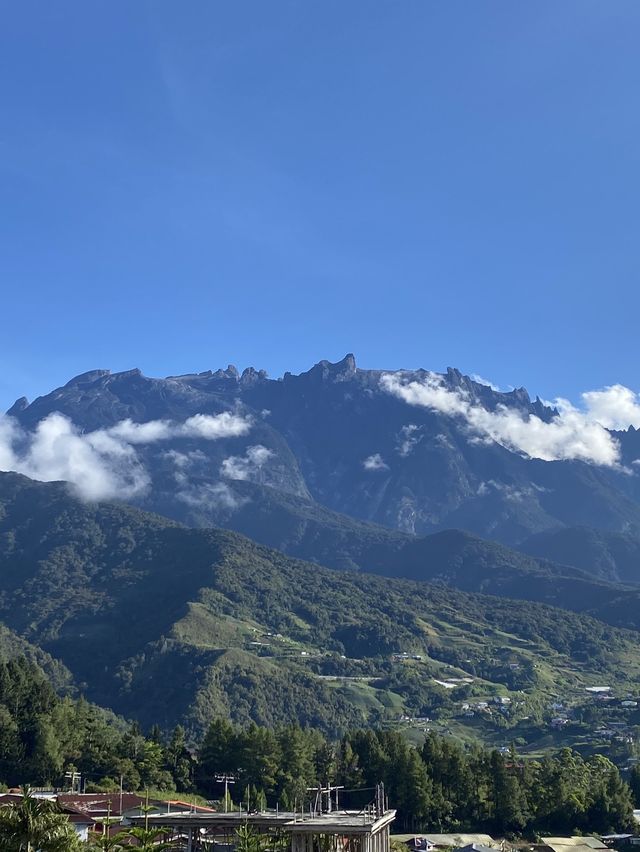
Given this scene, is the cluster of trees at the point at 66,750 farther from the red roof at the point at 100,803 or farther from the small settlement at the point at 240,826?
the small settlement at the point at 240,826

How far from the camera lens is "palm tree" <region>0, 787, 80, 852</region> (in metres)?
32.3

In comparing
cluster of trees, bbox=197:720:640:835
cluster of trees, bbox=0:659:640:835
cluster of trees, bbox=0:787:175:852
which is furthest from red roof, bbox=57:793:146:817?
cluster of trees, bbox=0:787:175:852

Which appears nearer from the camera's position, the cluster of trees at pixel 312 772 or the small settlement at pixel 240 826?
the small settlement at pixel 240 826

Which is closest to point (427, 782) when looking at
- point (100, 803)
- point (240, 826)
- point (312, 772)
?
point (312, 772)

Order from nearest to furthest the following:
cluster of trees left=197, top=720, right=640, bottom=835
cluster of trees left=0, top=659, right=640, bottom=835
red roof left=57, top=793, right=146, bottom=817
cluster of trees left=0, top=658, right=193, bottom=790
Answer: red roof left=57, top=793, right=146, bottom=817 → cluster of trees left=0, top=658, right=193, bottom=790 → cluster of trees left=0, top=659, right=640, bottom=835 → cluster of trees left=197, top=720, right=640, bottom=835

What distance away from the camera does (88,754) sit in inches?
3851

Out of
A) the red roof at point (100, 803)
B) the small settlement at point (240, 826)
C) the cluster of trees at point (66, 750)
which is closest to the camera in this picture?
the small settlement at point (240, 826)

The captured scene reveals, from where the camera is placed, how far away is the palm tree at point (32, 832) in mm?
32344

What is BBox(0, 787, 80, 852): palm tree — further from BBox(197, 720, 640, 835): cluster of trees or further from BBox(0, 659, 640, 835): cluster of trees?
BBox(197, 720, 640, 835): cluster of trees

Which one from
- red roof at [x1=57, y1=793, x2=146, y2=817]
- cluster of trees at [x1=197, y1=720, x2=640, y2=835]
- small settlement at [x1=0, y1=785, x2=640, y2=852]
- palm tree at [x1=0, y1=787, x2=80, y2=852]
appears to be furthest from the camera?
cluster of trees at [x1=197, y1=720, x2=640, y2=835]

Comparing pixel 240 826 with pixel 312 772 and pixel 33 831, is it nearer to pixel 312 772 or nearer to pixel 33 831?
pixel 33 831

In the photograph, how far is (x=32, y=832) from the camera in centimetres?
3234

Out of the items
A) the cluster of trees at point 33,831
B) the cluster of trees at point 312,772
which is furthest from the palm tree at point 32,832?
the cluster of trees at point 312,772

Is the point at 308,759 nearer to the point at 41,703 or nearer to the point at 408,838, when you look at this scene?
the point at 408,838
